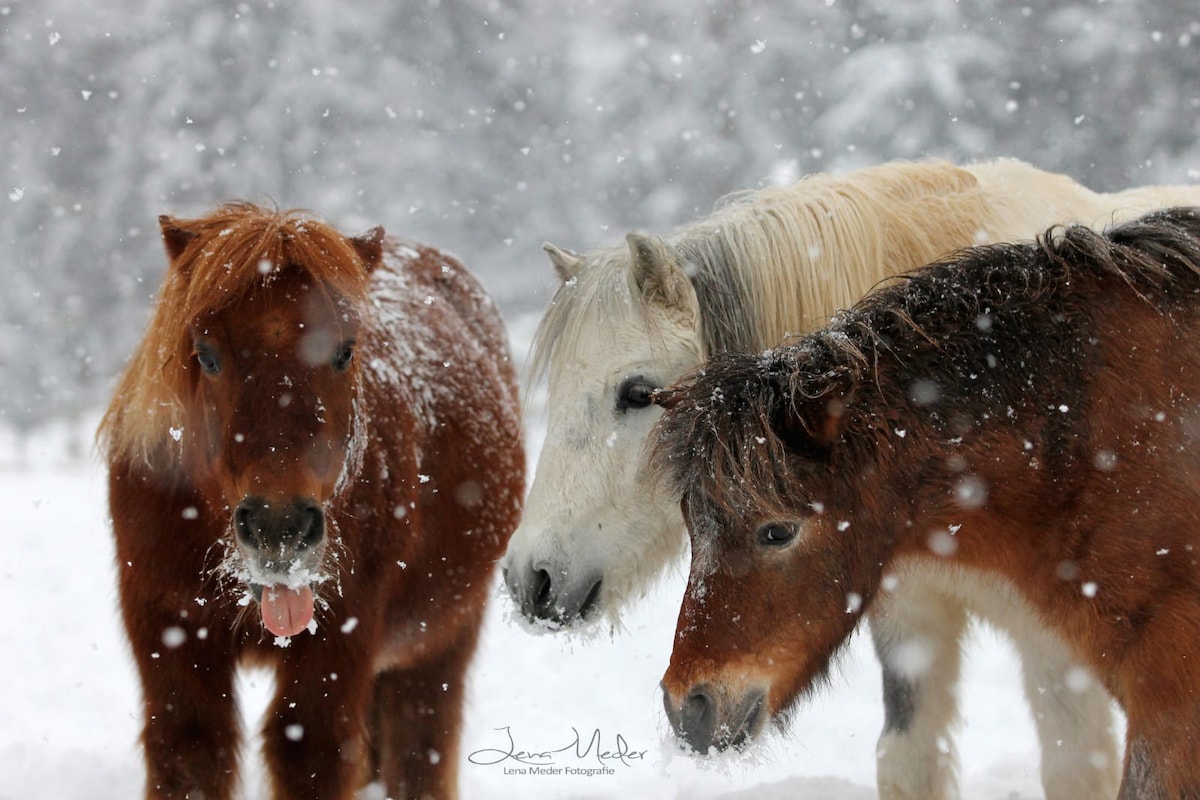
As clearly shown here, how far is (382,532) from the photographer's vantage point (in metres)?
3.94

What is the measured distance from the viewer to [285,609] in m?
3.26

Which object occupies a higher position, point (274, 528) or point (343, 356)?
point (343, 356)

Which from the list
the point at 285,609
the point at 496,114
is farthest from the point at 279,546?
the point at 496,114

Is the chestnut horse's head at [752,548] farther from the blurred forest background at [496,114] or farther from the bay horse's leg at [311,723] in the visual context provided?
the blurred forest background at [496,114]

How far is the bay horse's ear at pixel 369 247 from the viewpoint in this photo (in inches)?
158

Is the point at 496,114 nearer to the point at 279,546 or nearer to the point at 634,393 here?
the point at 634,393

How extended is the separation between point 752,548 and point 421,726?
2.56m

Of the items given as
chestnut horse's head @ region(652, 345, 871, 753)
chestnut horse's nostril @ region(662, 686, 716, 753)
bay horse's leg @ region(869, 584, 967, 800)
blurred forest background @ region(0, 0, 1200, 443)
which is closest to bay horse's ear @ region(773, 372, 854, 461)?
chestnut horse's head @ region(652, 345, 871, 753)

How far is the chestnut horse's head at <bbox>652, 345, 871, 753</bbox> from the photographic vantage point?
2.84 meters

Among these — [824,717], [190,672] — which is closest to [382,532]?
[190,672]

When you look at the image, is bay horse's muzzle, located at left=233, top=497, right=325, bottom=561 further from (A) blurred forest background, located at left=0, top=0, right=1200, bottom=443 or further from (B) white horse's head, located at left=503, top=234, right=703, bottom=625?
(A) blurred forest background, located at left=0, top=0, right=1200, bottom=443

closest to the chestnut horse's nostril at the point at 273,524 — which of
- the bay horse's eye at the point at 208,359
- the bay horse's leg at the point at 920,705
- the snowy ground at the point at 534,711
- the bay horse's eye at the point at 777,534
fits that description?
the bay horse's eye at the point at 208,359

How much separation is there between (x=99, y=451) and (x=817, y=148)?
14.7 meters

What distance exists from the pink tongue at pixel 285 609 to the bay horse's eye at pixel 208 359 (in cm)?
67
